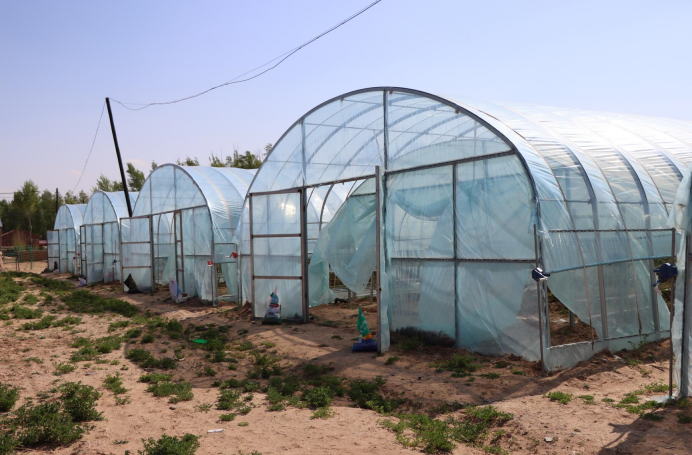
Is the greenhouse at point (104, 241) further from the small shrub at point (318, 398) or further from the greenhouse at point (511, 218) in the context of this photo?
the small shrub at point (318, 398)

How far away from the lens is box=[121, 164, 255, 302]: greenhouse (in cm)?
1731

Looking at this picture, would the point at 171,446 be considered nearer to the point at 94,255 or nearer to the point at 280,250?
the point at 280,250

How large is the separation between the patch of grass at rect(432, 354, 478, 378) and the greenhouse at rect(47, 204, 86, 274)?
27361 mm

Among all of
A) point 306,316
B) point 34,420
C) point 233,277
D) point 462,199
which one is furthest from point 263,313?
point 34,420

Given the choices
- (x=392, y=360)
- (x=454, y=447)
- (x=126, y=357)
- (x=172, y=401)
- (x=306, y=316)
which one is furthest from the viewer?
(x=306, y=316)

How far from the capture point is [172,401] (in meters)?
7.23

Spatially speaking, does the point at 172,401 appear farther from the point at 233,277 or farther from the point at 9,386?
the point at 233,277

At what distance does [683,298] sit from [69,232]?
110 feet

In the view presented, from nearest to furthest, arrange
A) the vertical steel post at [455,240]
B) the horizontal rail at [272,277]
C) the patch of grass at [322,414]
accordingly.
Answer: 1. the patch of grass at [322,414]
2. the vertical steel post at [455,240]
3. the horizontal rail at [272,277]

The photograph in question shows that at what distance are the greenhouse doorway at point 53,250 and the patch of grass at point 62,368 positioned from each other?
1149 inches

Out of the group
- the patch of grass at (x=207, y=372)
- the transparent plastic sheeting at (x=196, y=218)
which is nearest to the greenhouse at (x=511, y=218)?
the patch of grass at (x=207, y=372)

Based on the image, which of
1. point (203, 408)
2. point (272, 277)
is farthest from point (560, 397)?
point (272, 277)

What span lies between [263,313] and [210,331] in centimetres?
180

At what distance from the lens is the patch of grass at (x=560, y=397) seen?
6.62 metres
